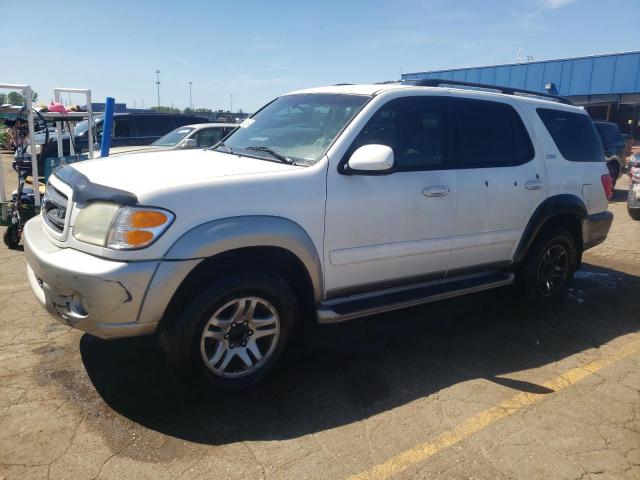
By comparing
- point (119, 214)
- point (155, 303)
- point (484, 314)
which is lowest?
point (484, 314)

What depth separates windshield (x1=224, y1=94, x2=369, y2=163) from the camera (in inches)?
143

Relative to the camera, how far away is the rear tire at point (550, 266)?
4.88 metres

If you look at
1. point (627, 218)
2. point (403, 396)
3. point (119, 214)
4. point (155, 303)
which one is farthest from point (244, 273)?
point (627, 218)

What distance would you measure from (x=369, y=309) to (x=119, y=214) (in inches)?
69.3

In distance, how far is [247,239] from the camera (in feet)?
9.86

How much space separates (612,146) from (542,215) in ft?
39.4

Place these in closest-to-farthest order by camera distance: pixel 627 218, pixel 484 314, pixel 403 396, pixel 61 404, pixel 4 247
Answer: pixel 61 404 → pixel 403 396 → pixel 484 314 → pixel 4 247 → pixel 627 218

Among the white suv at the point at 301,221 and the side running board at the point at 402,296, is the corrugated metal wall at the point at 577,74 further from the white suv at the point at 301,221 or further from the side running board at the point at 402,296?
the side running board at the point at 402,296

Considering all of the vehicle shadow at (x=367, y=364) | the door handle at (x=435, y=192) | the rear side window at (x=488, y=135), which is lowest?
the vehicle shadow at (x=367, y=364)

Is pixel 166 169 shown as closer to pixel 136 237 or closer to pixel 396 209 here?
pixel 136 237

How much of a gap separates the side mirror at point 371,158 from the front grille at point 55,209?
185 cm

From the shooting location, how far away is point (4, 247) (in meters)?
6.50

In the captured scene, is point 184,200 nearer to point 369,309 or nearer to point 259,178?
point 259,178

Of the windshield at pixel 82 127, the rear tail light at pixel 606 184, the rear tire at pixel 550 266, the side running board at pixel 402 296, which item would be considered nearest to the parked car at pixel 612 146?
the rear tail light at pixel 606 184
